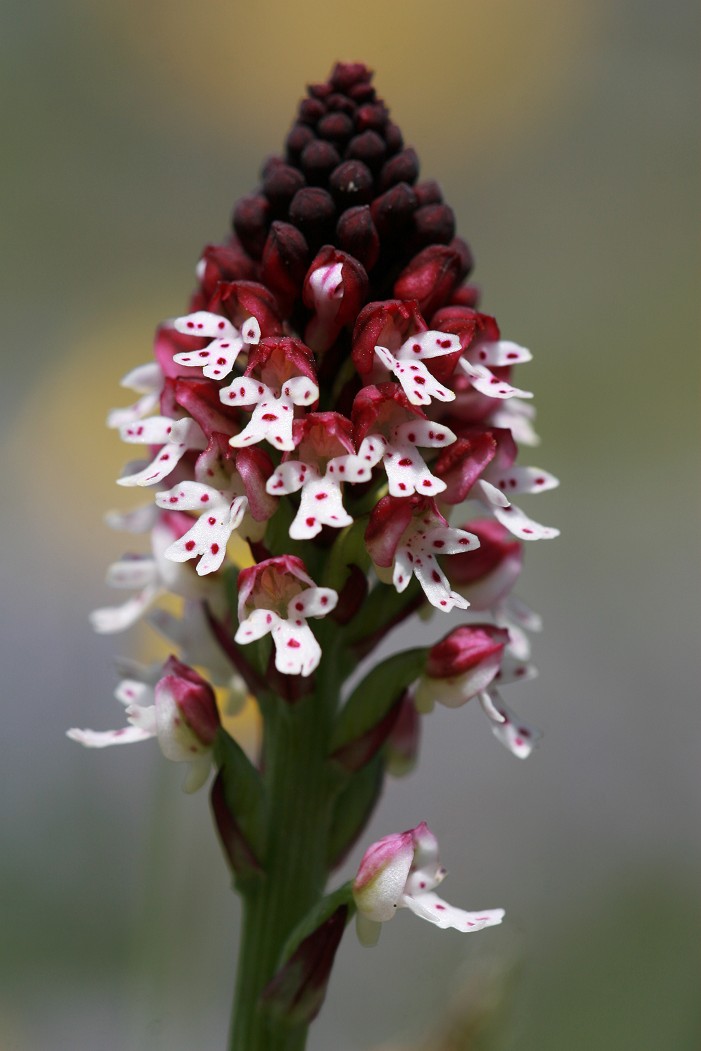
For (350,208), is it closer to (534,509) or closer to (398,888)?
(398,888)

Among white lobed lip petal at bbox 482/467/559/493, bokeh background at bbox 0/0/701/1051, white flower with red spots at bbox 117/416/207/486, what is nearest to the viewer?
white flower with red spots at bbox 117/416/207/486

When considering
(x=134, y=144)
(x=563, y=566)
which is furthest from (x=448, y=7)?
(x=563, y=566)

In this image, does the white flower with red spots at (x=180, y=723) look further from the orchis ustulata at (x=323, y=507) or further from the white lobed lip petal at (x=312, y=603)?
the white lobed lip petal at (x=312, y=603)

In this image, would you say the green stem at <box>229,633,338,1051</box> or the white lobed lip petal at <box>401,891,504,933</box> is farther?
the green stem at <box>229,633,338,1051</box>

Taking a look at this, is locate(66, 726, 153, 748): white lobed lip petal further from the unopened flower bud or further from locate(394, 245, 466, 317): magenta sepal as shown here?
locate(394, 245, 466, 317): magenta sepal

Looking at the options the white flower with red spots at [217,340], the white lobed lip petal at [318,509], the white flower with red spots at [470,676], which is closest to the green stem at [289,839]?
the white flower with red spots at [470,676]

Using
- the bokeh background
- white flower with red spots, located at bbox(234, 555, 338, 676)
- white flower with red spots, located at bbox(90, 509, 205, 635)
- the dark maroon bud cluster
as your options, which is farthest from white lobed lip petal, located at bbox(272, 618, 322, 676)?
the bokeh background
